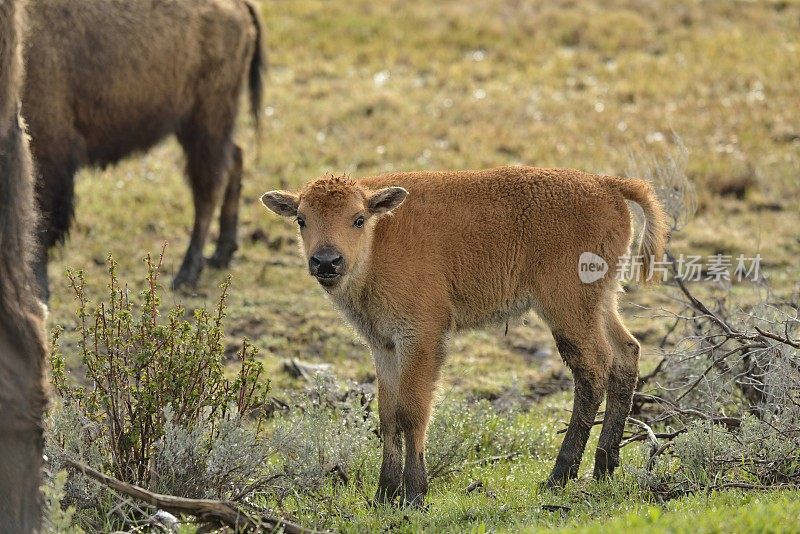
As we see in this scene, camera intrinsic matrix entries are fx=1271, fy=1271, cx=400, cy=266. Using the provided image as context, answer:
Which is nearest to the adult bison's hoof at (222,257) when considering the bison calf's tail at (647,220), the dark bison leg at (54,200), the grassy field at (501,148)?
the grassy field at (501,148)

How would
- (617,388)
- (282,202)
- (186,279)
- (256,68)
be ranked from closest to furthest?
1. (282,202)
2. (617,388)
3. (186,279)
4. (256,68)

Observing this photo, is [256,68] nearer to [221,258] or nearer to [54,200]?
[221,258]

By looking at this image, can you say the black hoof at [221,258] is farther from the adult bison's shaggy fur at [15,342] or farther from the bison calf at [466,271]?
→ the adult bison's shaggy fur at [15,342]

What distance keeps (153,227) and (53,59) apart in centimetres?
309

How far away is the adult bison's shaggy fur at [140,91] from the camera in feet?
35.5

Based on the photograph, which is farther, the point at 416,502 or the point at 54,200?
the point at 54,200

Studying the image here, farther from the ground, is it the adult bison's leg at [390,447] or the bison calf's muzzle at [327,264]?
the bison calf's muzzle at [327,264]

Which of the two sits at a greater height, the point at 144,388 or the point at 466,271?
the point at 466,271

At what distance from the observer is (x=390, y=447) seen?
703 cm

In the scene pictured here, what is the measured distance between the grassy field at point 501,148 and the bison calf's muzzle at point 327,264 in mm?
898

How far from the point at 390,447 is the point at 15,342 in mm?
2511

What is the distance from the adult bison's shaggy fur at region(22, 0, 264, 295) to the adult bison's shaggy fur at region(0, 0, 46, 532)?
4919 mm

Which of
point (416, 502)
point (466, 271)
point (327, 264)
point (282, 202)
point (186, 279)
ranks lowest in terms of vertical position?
point (186, 279)

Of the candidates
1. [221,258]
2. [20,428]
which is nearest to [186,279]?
[221,258]
